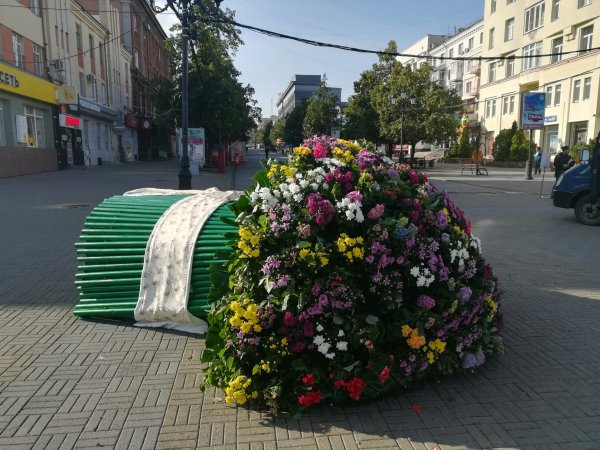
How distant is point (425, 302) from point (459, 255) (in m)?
0.50

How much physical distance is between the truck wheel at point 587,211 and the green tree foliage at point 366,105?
110 feet

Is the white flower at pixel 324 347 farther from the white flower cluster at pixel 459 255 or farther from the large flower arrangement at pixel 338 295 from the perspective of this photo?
the white flower cluster at pixel 459 255

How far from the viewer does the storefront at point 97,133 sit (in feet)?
112

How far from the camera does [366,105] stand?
46656 millimetres

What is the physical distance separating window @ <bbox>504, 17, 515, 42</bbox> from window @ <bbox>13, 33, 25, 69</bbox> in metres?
40.3

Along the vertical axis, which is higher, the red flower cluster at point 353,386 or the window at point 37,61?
the window at point 37,61

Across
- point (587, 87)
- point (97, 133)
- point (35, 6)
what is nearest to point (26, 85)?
point (35, 6)

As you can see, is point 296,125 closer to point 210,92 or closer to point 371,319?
point 210,92

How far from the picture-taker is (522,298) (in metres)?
5.53

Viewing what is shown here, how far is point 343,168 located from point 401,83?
125ft

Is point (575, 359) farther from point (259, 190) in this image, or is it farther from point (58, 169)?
point (58, 169)

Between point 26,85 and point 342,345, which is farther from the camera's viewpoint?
point 26,85

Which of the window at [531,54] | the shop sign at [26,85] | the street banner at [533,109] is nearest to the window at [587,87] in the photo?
the window at [531,54]

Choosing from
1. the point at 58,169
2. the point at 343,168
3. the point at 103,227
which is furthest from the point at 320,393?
the point at 58,169
